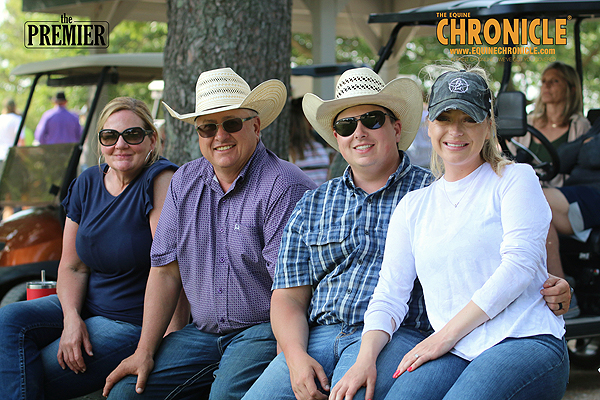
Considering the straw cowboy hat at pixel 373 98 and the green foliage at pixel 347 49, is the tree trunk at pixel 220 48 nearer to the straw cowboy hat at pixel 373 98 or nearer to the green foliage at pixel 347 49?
the straw cowboy hat at pixel 373 98

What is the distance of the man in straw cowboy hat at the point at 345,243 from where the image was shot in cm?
239

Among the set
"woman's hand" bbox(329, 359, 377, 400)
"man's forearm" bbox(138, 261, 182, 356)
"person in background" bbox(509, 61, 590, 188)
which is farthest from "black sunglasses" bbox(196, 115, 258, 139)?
"person in background" bbox(509, 61, 590, 188)

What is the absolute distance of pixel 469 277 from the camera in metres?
2.12

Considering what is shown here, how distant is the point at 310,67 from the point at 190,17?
3.51 meters

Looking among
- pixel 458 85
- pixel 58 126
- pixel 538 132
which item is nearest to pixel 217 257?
pixel 458 85

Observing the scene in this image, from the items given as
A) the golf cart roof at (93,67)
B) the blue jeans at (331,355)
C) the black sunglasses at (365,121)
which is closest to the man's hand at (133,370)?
the blue jeans at (331,355)

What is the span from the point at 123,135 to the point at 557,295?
2166 mm

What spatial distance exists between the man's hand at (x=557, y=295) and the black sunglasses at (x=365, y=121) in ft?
3.06

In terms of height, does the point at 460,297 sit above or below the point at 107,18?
below

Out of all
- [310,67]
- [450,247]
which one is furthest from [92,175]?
[310,67]

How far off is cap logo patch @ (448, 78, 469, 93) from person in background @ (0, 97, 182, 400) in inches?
61.7

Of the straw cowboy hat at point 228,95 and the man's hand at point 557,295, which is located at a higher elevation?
the straw cowboy hat at point 228,95

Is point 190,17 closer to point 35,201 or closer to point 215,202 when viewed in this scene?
point 215,202

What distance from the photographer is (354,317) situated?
242 centimetres
